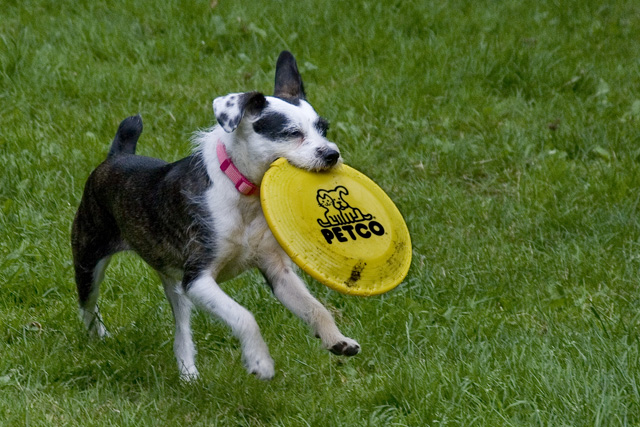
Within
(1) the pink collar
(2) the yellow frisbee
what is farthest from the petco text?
(1) the pink collar

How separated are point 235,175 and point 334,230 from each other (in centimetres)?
56

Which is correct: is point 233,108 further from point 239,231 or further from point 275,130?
point 239,231

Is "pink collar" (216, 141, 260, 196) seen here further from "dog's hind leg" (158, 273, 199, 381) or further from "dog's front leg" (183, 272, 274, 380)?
"dog's hind leg" (158, 273, 199, 381)

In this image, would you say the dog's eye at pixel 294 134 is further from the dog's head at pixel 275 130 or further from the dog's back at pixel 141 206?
the dog's back at pixel 141 206

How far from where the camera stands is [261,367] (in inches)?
175

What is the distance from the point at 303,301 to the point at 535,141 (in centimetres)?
390

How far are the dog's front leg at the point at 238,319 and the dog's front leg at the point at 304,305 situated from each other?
0.26m

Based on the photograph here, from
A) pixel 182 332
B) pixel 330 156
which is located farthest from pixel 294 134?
pixel 182 332

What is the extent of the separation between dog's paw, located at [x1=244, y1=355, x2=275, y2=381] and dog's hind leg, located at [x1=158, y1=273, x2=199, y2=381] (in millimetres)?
787

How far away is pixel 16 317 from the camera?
5.47 m

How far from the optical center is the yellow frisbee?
4.51m

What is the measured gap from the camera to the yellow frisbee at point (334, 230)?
177 inches

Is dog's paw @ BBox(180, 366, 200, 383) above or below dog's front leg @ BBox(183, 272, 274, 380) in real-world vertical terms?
below

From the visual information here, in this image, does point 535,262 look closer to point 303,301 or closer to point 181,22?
point 303,301
